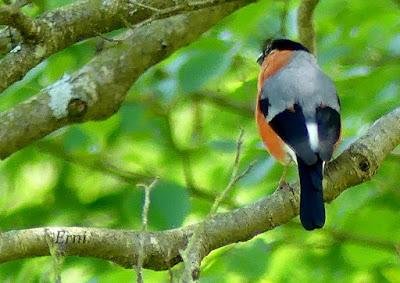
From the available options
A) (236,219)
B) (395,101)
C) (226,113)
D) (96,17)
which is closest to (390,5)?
(395,101)

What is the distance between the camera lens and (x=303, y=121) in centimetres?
421

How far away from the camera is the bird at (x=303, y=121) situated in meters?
3.67

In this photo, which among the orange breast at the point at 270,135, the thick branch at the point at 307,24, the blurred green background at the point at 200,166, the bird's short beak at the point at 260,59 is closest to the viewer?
the orange breast at the point at 270,135

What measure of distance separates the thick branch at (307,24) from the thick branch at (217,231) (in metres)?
1.16

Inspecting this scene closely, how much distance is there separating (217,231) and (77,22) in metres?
1.04

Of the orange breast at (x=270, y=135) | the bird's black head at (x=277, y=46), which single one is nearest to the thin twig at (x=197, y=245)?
the orange breast at (x=270, y=135)

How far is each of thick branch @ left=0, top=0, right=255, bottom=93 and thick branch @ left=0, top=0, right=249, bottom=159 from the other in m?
0.41

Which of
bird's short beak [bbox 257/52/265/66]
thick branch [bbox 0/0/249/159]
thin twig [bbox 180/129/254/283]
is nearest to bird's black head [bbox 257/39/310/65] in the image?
bird's short beak [bbox 257/52/265/66]

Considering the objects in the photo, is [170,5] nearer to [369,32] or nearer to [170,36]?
[170,36]

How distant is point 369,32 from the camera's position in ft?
16.4

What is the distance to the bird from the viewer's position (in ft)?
12.0

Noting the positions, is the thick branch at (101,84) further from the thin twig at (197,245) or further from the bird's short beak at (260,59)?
the thin twig at (197,245)

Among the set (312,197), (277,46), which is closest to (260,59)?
(277,46)

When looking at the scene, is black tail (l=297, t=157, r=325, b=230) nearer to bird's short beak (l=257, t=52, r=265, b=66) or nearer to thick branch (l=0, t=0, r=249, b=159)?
thick branch (l=0, t=0, r=249, b=159)
